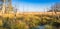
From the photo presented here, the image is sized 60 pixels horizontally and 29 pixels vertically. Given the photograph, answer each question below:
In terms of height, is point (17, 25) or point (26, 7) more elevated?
point (26, 7)

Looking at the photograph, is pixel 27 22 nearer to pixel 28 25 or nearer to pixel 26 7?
pixel 28 25

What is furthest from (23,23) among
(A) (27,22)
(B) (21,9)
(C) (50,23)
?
(C) (50,23)

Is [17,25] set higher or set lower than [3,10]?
lower

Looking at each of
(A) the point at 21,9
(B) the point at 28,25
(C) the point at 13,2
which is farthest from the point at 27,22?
(C) the point at 13,2

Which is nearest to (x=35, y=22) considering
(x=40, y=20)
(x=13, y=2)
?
(x=40, y=20)

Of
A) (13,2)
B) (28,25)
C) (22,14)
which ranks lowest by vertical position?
(28,25)

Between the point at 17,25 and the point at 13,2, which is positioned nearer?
the point at 17,25

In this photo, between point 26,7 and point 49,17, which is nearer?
point 49,17

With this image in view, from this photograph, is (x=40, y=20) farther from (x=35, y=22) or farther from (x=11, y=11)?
(x=11, y=11)

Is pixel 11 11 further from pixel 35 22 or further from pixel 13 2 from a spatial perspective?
pixel 35 22
